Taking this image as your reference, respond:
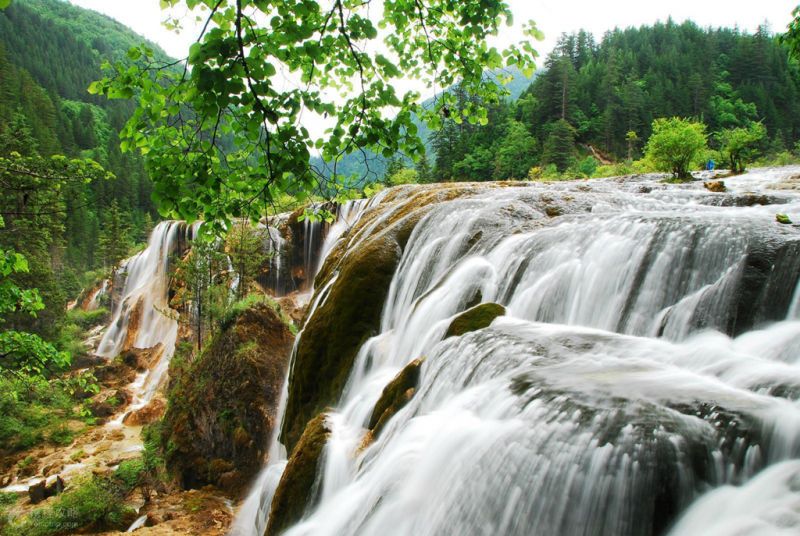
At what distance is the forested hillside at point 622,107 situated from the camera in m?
56.9

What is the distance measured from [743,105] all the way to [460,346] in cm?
8326

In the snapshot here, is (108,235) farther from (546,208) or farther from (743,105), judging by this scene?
(743,105)

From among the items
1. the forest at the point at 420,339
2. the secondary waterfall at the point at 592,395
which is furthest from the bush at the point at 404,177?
the secondary waterfall at the point at 592,395

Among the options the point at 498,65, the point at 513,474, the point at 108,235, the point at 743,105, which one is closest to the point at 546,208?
the point at 498,65

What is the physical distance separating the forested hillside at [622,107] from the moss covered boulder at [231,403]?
45.6m

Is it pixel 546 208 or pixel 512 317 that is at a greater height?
pixel 546 208

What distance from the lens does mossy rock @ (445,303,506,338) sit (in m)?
5.60

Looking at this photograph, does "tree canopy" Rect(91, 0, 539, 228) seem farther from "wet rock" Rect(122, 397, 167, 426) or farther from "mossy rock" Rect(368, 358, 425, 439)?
"wet rock" Rect(122, 397, 167, 426)

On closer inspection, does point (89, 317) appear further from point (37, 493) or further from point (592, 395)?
point (592, 395)

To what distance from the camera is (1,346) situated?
5.54 metres

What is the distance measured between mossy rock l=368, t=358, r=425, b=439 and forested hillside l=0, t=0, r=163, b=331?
12.1 feet

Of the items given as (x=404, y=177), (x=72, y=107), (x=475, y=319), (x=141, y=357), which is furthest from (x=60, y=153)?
(x=72, y=107)

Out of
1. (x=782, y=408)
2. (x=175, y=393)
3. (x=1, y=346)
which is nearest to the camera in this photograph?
(x=782, y=408)

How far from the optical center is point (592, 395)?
3242 mm
